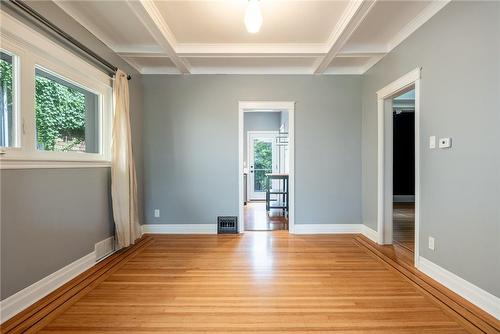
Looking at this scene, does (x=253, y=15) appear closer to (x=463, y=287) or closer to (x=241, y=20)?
(x=241, y=20)

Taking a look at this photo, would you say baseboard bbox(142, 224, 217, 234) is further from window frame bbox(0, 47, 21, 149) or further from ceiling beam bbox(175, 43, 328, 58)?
ceiling beam bbox(175, 43, 328, 58)

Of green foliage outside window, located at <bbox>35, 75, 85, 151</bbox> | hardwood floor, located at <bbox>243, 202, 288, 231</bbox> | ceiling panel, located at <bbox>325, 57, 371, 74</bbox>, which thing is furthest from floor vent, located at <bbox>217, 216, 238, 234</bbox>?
ceiling panel, located at <bbox>325, 57, 371, 74</bbox>

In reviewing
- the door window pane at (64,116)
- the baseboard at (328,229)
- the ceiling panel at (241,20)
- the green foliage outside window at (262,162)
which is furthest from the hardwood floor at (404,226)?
the door window pane at (64,116)

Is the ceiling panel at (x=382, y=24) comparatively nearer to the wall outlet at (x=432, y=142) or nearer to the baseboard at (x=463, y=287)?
the wall outlet at (x=432, y=142)

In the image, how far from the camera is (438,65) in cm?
235

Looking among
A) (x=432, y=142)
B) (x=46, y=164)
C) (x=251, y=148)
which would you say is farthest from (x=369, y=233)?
(x=251, y=148)

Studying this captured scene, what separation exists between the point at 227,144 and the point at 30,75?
245 cm

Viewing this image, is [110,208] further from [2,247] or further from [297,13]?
[297,13]

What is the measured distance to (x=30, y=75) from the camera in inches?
81.1

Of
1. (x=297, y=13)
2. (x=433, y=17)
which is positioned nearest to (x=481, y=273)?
(x=433, y=17)

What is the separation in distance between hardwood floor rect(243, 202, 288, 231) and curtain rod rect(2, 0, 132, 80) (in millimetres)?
3115

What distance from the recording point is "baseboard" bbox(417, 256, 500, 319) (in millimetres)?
1833

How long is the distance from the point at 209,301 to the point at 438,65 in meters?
2.94

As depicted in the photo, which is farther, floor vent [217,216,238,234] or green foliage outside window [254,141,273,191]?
green foliage outside window [254,141,273,191]
